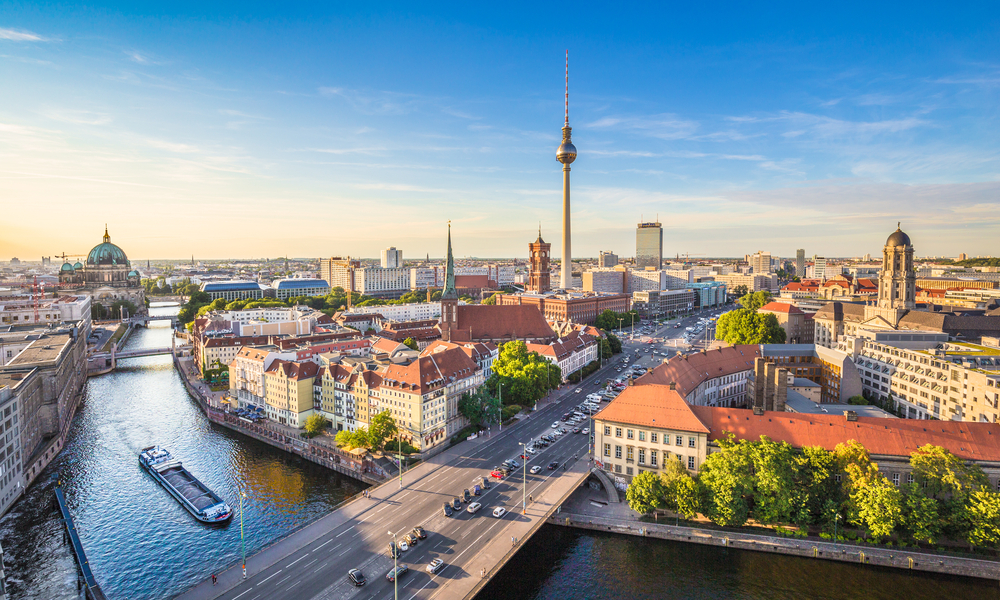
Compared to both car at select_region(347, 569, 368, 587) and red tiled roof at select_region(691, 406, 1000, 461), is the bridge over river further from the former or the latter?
red tiled roof at select_region(691, 406, 1000, 461)

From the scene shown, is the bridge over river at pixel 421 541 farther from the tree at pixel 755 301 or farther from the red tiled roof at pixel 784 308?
the tree at pixel 755 301

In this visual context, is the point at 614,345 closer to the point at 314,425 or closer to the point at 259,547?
the point at 314,425

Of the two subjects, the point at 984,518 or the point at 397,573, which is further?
the point at 984,518

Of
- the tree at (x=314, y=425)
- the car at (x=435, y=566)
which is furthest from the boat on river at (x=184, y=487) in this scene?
the car at (x=435, y=566)

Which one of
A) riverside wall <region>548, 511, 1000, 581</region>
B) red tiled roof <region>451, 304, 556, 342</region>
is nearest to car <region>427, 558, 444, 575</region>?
riverside wall <region>548, 511, 1000, 581</region>

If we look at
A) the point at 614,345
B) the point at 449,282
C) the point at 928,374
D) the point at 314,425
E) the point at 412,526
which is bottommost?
the point at 412,526

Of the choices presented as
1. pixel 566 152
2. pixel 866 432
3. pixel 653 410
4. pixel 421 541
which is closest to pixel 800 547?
pixel 866 432
